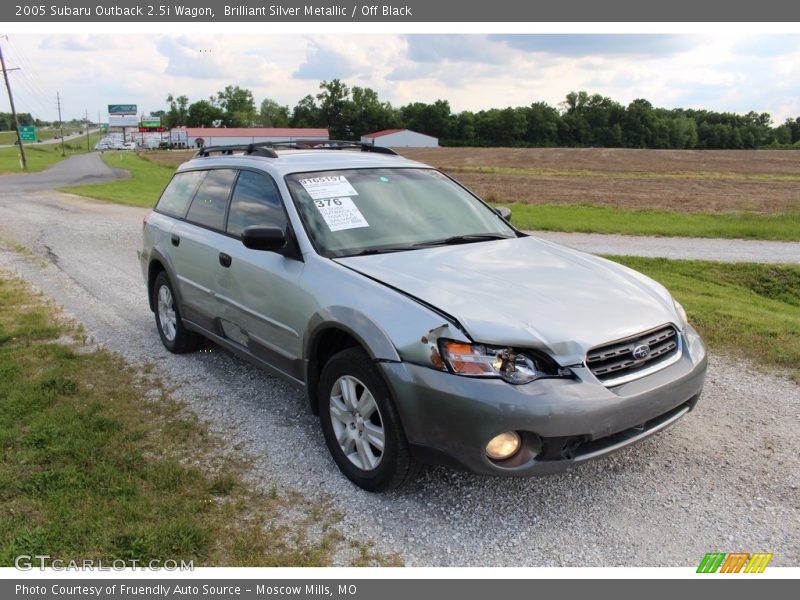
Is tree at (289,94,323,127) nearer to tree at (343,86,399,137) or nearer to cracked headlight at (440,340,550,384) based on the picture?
tree at (343,86,399,137)

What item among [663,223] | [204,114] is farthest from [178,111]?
[663,223]

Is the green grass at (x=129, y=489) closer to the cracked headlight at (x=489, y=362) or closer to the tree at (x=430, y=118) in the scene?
the cracked headlight at (x=489, y=362)

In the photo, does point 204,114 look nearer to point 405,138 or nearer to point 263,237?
point 405,138

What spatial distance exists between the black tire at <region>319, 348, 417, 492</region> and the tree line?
12175 cm

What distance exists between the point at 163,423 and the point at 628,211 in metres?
17.7

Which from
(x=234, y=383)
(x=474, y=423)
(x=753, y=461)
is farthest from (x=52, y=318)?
(x=753, y=461)

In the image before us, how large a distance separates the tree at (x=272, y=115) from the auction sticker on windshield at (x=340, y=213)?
142 metres

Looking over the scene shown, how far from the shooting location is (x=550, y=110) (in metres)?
124

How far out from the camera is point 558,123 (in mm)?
122938

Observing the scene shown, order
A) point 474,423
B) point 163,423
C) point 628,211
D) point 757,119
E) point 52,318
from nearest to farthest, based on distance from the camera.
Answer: point 474,423 → point 163,423 → point 52,318 → point 628,211 → point 757,119

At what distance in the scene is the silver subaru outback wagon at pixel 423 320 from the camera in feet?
9.67

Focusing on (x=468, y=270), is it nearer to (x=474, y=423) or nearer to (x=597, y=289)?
(x=597, y=289)

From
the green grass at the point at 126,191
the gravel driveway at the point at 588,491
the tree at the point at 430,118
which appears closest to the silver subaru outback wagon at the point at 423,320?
the gravel driveway at the point at 588,491

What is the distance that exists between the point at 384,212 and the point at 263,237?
0.91m
